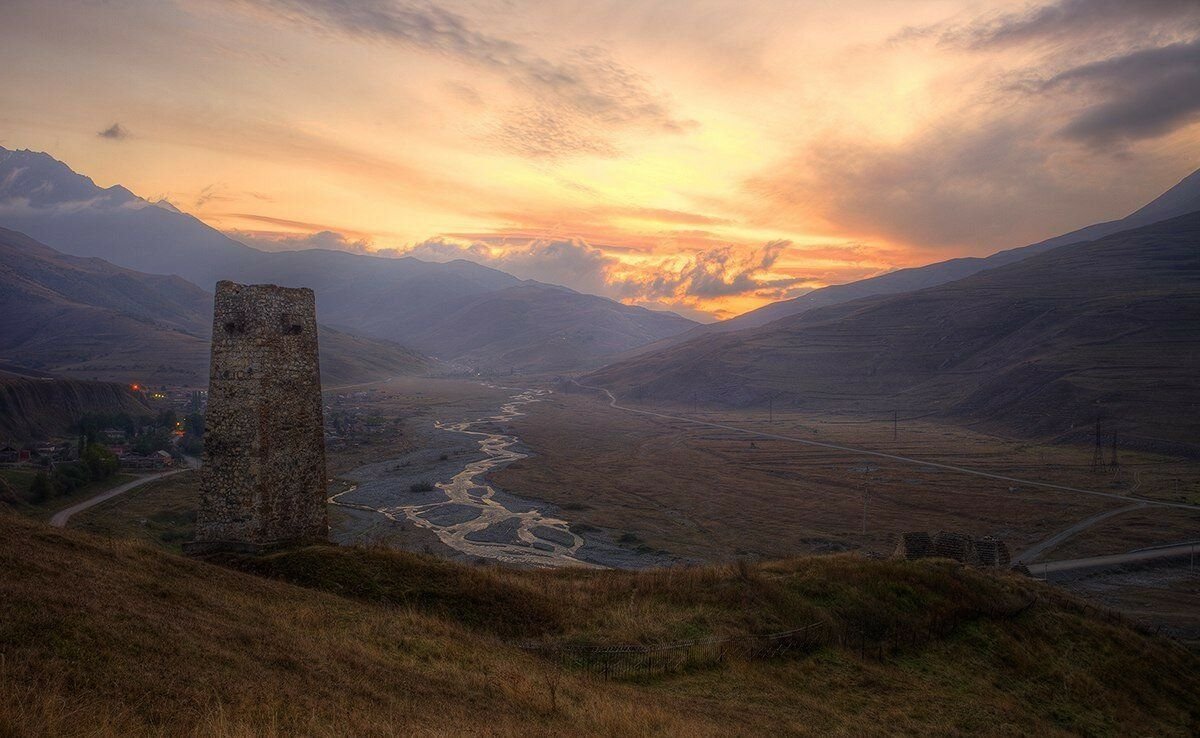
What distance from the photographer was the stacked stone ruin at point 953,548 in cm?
3241

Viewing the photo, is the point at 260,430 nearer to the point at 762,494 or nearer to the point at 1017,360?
the point at 762,494

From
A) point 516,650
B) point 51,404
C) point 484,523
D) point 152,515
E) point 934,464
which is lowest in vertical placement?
point 484,523

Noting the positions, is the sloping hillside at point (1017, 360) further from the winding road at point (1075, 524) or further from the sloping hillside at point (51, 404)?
the sloping hillside at point (51, 404)

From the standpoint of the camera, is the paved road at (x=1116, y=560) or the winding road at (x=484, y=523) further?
the paved road at (x=1116, y=560)

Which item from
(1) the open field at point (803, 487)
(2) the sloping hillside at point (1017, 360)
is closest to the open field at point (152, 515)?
(1) the open field at point (803, 487)

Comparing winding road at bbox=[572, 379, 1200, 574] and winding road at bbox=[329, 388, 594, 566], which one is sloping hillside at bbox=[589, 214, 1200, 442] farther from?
winding road at bbox=[329, 388, 594, 566]

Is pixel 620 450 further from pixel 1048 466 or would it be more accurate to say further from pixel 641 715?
pixel 641 715

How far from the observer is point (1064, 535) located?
58031 millimetres

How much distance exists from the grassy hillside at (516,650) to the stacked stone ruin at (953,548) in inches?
273

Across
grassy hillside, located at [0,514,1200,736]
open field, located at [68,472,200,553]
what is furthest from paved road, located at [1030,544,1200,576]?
open field, located at [68,472,200,553]

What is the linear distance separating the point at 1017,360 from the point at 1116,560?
107082 millimetres

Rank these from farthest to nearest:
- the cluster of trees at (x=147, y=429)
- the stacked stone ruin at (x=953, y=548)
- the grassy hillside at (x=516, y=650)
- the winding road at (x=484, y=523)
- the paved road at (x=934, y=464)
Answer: the cluster of trees at (x=147, y=429), the paved road at (x=934, y=464), the winding road at (x=484, y=523), the stacked stone ruin at (x=953, y=548), the grassy hillside at (x=516, y=650)

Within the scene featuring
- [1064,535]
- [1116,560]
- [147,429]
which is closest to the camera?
[1116,560]

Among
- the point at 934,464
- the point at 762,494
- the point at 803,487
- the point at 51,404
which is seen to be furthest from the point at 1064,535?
the point at 51,404
